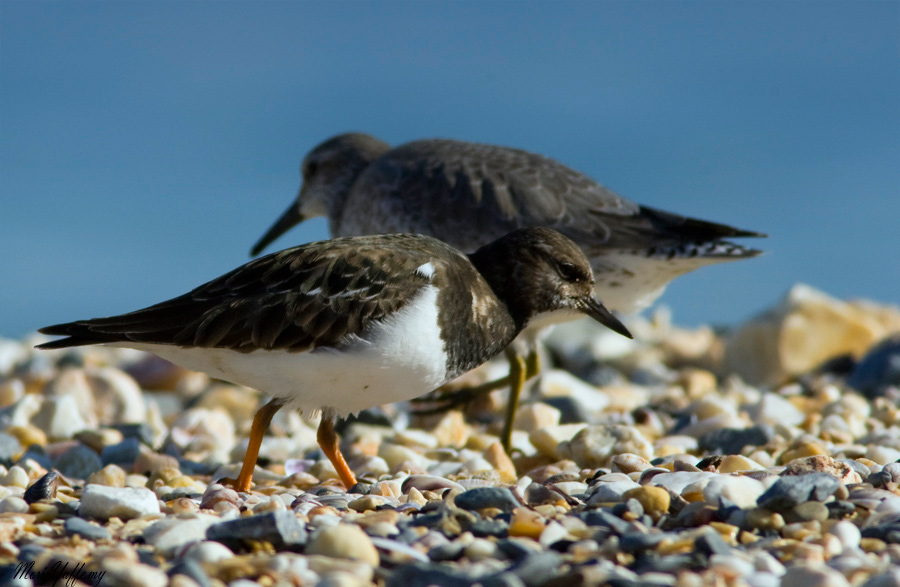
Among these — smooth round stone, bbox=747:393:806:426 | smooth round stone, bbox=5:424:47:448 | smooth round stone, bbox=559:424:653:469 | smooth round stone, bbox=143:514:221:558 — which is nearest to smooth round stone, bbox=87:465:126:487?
smooth round stone, bbox=5:424:47:448

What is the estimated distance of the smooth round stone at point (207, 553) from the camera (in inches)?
134

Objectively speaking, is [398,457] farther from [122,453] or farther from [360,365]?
[122,453]

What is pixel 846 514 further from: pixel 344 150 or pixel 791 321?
pixel 791 321

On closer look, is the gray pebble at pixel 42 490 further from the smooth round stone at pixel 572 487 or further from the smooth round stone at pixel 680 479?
the smooth round stone at pixel 680 479

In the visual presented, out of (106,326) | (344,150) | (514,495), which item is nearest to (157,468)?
(106,326)

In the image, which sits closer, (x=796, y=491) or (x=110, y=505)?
(x=796, y=491)

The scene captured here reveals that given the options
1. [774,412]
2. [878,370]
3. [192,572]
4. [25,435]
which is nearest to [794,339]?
[878,370]

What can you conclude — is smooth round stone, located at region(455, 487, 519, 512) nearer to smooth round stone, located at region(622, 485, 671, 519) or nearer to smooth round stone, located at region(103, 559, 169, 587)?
smooth round stone, located at region(622, 485, 671, 519)

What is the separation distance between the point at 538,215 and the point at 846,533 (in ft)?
13.9

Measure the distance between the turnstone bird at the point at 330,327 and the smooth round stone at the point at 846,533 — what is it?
2129 mm

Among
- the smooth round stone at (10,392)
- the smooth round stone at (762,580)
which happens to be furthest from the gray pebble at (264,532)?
the smooth round stone at (10,392)

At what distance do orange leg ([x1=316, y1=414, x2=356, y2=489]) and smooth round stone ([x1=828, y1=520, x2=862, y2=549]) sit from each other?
2716mm

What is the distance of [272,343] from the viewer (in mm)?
5012

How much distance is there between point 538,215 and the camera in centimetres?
754
